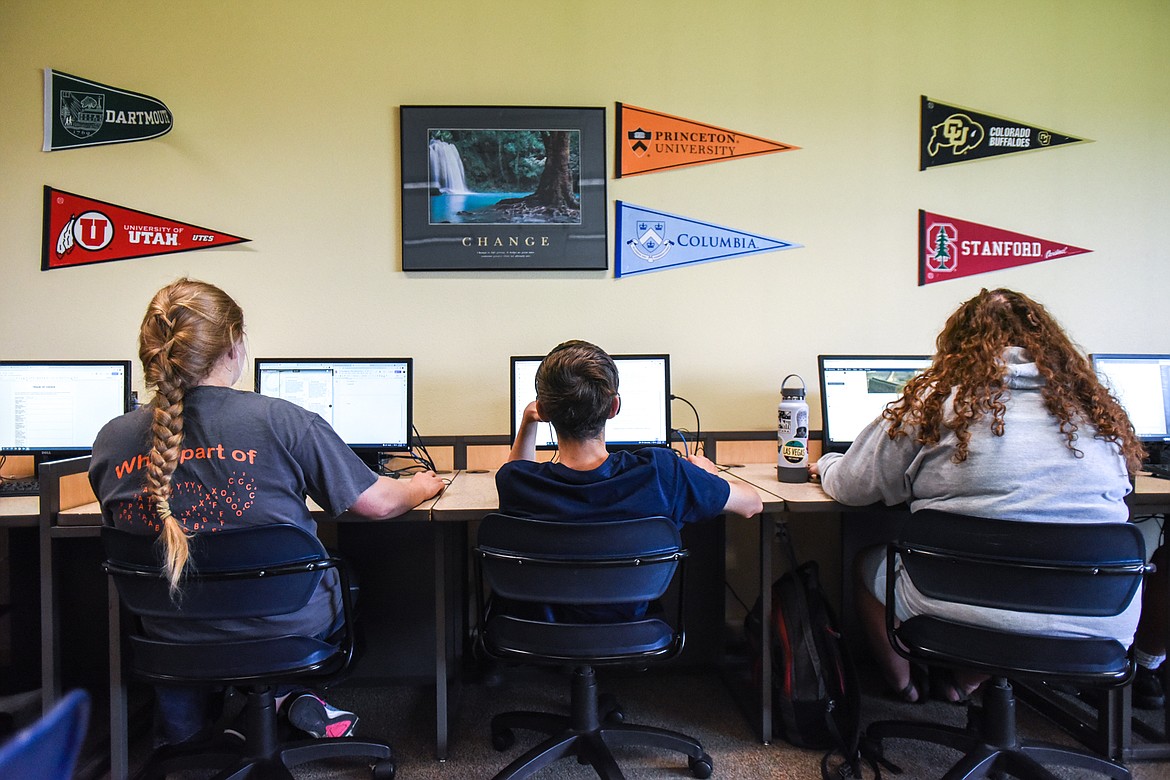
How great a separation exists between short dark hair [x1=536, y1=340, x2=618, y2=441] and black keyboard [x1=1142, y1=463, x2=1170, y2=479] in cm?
175

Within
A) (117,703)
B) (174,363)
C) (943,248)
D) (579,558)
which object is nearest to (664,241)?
(943,248)

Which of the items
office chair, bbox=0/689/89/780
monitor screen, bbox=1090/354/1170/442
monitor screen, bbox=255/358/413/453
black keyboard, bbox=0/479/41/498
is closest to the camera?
office chair, bbox=0/689/89/780

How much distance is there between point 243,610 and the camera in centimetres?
122

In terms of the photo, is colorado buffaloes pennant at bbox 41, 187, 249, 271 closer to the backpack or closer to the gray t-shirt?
the gray t-shirt

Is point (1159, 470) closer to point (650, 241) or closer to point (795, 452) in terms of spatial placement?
point (795, 452)

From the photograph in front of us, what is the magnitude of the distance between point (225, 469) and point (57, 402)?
1206 mm

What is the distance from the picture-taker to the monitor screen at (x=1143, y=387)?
2141 mm

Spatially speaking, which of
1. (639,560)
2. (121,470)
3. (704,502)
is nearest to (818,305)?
(704,502)

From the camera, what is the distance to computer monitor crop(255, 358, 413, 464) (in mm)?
2000

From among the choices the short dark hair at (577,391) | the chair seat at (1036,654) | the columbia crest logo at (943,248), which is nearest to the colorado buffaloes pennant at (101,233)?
the short dark hair at (577,391)

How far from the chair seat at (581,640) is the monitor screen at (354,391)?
0.84 m

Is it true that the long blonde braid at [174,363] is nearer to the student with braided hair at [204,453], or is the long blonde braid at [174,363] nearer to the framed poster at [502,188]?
the student with braided hair at [204,453]

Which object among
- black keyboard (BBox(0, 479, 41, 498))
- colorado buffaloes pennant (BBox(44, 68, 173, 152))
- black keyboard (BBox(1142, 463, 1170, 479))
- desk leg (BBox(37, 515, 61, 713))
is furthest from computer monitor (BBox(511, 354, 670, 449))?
colorado buffaloes pennant (BBox(44, 68, 173, 152))

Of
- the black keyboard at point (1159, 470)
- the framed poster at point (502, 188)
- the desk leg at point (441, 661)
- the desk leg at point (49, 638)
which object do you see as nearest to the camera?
the desk leg at point (49, 638)
